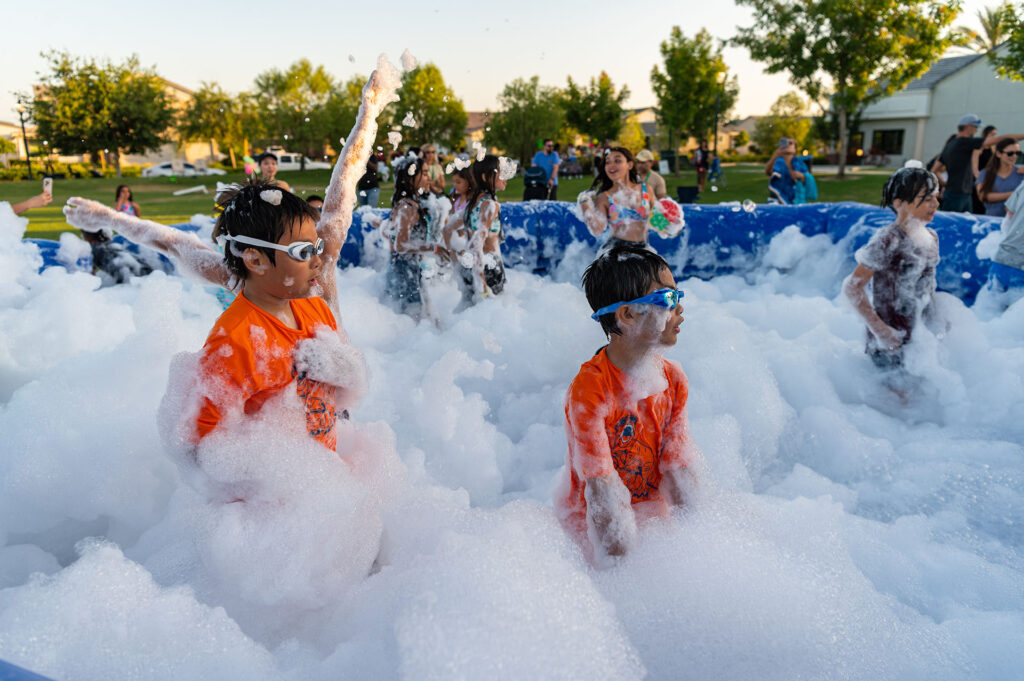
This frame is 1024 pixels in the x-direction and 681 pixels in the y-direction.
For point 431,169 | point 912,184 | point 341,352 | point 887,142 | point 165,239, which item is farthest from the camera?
point 887,142

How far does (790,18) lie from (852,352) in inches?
780

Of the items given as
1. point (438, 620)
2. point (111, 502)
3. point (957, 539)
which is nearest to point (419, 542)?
point (438, 620)

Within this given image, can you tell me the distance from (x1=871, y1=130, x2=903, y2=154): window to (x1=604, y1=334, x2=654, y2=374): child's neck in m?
44.8

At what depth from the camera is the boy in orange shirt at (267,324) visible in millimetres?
1900

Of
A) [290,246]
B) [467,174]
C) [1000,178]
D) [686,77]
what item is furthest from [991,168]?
[686,77]

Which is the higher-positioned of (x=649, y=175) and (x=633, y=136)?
(x=633, y=136)

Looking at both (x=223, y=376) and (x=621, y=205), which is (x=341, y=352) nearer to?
(x=223, y=376)

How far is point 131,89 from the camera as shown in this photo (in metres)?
35.2

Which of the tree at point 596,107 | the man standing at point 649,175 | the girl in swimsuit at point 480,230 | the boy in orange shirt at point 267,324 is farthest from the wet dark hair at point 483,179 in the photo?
the tree at point 596,107

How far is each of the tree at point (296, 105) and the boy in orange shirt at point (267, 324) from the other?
93.5 feet

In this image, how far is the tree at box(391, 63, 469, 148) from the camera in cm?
3888

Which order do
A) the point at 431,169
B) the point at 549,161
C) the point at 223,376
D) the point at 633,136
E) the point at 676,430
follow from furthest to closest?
the point at 633,136 < the point at 549,161 < the point at 431,169 < the point at 676,430 < the point at 223,376

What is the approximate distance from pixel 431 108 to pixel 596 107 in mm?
10884

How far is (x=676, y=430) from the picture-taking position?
2109 mm
